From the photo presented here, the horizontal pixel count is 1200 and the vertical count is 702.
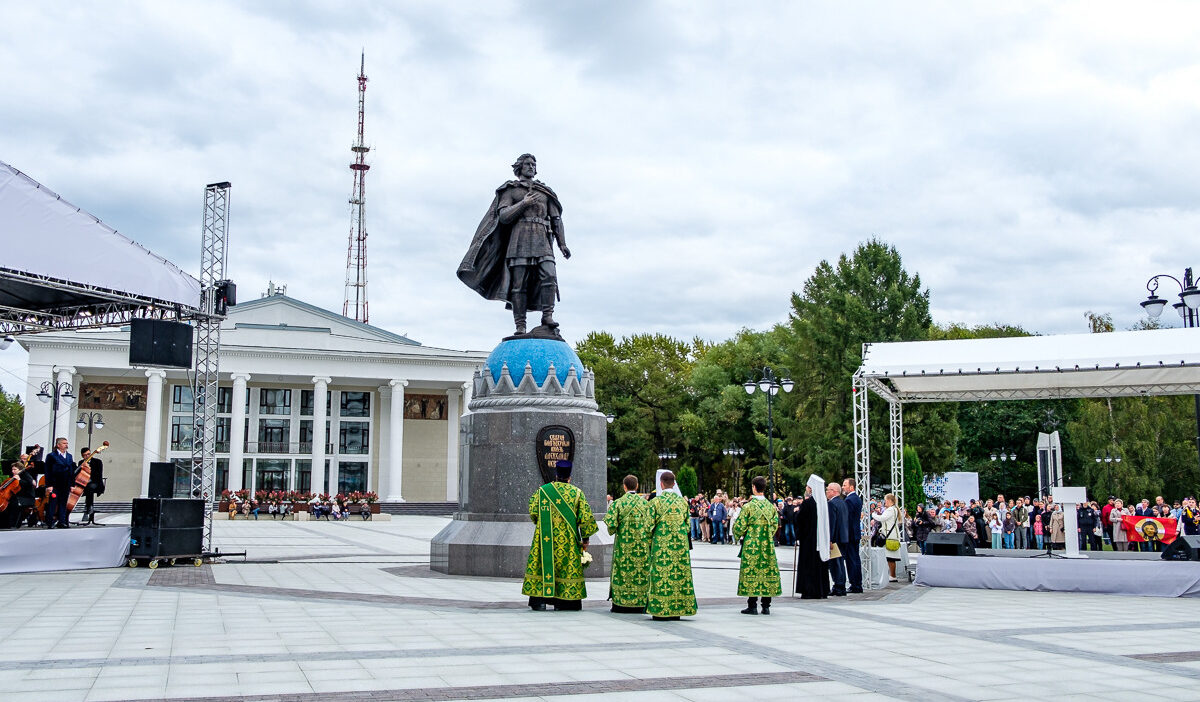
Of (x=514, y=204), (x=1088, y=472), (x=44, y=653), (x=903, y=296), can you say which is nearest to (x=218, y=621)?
(x=44, y=653)

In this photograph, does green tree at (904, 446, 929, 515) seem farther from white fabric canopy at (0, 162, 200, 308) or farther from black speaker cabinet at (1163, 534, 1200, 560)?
white fabric canopy at (0, 162, 200, 308)

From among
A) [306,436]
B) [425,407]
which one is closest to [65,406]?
[306,436]

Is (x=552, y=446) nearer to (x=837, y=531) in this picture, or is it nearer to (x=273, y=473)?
(x=837, y=531)

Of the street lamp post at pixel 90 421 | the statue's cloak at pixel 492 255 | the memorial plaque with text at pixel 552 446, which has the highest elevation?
the statue's cloak at pixel 492 255

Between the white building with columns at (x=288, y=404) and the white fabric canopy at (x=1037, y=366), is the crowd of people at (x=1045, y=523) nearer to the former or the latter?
the white fabric canopy at (x=1037, y=366)

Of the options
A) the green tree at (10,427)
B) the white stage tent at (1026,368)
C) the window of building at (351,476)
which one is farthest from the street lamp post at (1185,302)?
the green tree at (10,427)

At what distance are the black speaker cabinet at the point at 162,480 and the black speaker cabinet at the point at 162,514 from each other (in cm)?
23

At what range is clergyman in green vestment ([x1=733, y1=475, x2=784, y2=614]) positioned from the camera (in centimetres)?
995

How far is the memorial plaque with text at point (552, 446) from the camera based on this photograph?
14.2 m

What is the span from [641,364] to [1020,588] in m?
47.1

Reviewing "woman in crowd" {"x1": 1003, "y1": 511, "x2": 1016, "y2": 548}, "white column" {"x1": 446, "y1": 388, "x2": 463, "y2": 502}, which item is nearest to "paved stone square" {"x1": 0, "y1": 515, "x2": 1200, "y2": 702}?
"woman in crowd" {"x1": 1003, "y1": 511, "x2": 1016, "y2": 548}

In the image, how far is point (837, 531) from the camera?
12.6m

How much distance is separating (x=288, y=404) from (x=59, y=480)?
4831cm

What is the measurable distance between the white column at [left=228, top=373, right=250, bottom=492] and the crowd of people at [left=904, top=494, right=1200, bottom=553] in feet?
143
